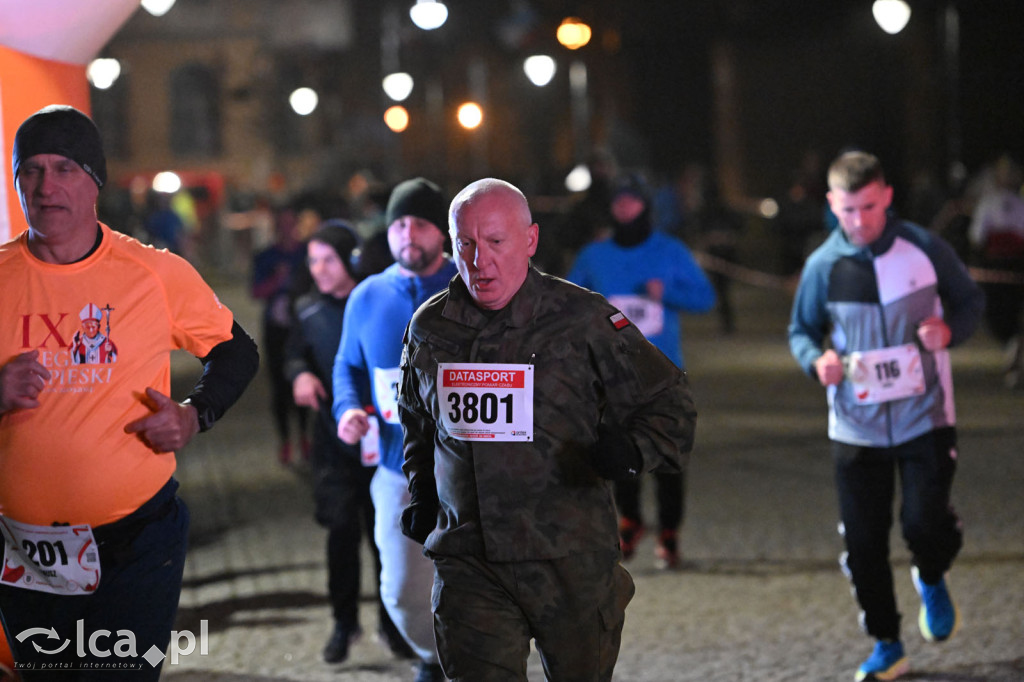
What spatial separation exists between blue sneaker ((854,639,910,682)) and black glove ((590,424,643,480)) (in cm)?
255

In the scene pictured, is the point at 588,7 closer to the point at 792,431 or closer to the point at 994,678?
the point at 792,431

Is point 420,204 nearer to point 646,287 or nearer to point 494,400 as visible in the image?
point 494,400

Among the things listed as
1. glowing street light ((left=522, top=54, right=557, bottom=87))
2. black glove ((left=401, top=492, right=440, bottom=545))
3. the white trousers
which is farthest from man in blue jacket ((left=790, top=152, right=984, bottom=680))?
glowing street light ((left=522, top=54, right=557, bottom=87))

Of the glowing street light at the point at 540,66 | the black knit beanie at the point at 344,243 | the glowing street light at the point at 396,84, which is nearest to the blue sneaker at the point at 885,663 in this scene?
the black knit beanie at the point at 344,243

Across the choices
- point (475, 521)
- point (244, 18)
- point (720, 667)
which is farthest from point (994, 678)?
point (244, 18)

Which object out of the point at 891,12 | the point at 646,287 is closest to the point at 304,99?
the point at 891,12

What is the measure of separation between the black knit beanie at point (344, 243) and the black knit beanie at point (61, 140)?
318cm

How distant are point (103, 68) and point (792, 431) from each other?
29845mm

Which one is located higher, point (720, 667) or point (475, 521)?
point (475, 521)

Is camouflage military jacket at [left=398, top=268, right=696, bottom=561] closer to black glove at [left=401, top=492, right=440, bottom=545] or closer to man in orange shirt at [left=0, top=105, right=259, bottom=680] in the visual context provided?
black glove at [left=401, top=492, right=440, bottom=545]

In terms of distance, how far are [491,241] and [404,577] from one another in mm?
2043

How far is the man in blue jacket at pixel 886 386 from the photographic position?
5.84 meters

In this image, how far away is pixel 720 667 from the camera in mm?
6105

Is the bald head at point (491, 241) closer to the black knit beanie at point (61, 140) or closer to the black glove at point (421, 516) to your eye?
the black glove at point (421, 516)
